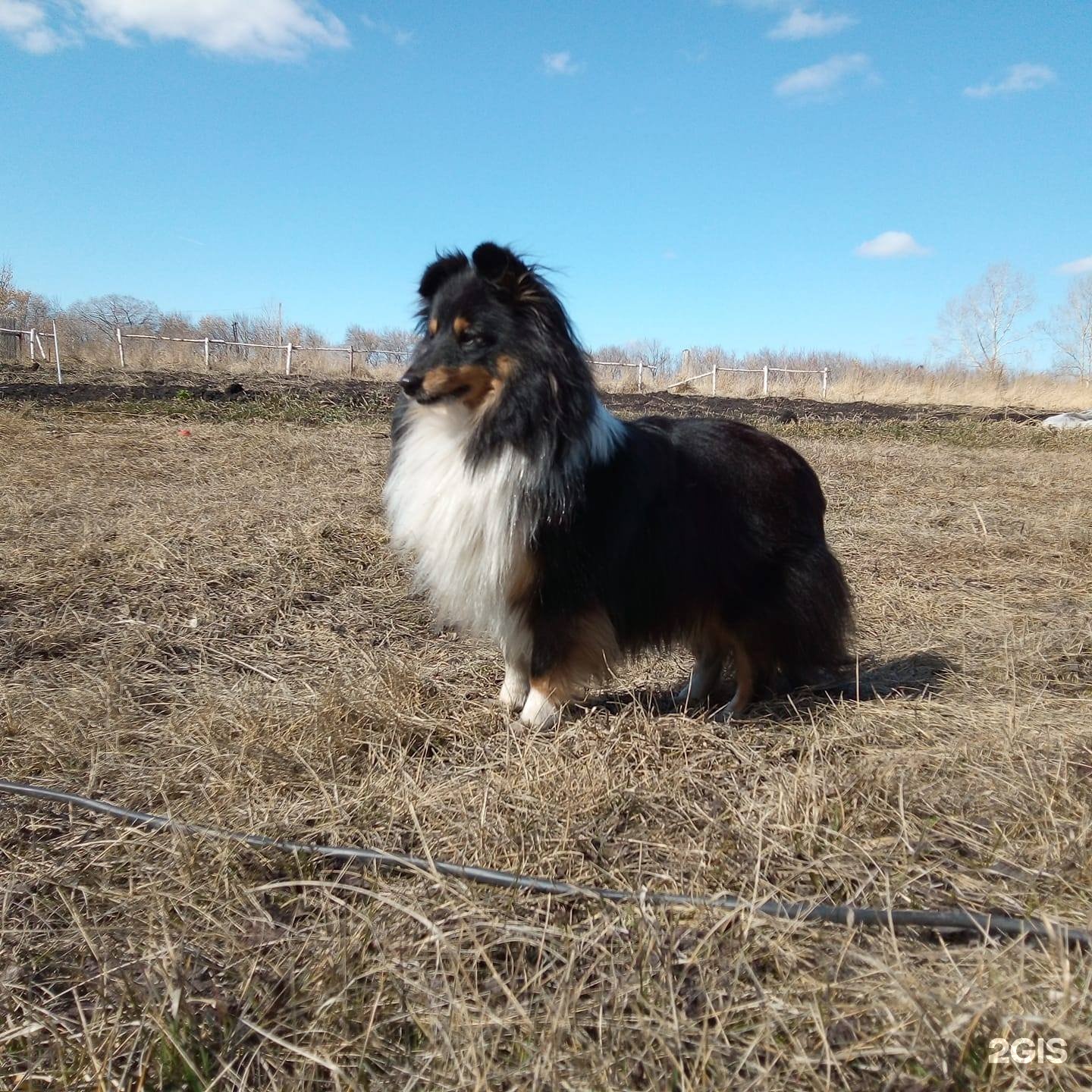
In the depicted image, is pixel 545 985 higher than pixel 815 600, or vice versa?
pixel 815 600

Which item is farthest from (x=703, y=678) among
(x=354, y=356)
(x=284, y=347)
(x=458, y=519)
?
(x=284, y=347)

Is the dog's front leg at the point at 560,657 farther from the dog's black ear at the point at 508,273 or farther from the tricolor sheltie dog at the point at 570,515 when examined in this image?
the dog's black ear at the point at 508,273

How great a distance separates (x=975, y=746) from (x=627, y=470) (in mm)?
1728

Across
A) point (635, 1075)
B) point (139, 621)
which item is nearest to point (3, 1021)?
point (635, 1075)

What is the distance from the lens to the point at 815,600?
3.75 m

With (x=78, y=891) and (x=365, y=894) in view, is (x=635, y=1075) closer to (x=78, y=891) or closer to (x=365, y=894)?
(x=365, y=894)

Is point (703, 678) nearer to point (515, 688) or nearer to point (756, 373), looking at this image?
point (515, 688)

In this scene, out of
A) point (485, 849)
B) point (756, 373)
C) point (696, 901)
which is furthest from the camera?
point (756, 373)

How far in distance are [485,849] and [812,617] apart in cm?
207

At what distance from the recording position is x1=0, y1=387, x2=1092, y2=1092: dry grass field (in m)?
1.67

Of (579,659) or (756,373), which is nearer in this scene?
(579,659)

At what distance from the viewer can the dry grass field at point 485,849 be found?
1675 millimetres

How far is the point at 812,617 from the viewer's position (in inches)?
148

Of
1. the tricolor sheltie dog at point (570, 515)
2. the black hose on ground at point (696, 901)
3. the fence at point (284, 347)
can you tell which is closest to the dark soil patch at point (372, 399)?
the fence at point (284, 347)
